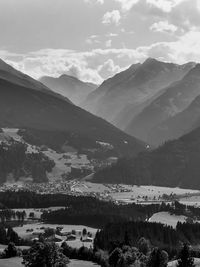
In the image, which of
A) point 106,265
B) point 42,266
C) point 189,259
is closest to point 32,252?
point 42,266

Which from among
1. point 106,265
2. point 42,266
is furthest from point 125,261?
point 42,266

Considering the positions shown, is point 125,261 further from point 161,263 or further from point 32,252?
point 32,252

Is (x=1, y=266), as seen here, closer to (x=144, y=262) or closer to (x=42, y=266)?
(x=42, y=266)

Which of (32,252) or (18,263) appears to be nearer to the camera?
(32,252)

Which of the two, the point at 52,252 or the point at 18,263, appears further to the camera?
the point at 18,263

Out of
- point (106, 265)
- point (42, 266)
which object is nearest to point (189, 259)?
point (106, 265)

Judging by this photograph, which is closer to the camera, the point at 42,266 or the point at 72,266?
the point at 42,266

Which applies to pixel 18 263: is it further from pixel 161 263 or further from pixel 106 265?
pixel 161 263
